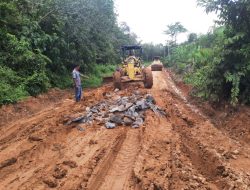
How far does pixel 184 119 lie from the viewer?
12828 millimetres

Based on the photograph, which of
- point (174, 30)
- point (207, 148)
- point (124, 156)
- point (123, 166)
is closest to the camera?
point (123, 166)

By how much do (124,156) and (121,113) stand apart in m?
3.80

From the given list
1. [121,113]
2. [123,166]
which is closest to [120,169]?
[123,166]

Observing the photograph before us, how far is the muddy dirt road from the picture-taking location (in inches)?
275

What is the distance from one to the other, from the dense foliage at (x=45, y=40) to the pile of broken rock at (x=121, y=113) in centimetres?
456

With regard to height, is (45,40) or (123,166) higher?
(45,40)

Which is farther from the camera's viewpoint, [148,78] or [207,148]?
[148,78]

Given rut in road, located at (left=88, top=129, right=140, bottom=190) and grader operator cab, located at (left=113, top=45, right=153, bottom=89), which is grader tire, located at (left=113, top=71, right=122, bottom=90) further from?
rut in road, located at (left=88, top=129, right=140, bottom=190)

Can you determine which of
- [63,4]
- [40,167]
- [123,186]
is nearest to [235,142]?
[123,186]

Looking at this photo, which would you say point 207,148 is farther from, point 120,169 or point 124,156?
point 120,169

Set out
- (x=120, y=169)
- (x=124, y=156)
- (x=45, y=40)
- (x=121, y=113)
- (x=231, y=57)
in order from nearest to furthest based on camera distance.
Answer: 1. (x=120, y=169)
2. (x=124, y=156)
3. (x=121, y=113)
4. (x=231, y=57)
5. (x=45, y=40)

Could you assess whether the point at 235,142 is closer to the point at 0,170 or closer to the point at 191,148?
the point at 191,148

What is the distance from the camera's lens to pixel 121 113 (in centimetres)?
1229


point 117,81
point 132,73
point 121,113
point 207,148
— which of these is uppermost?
point 132,73
